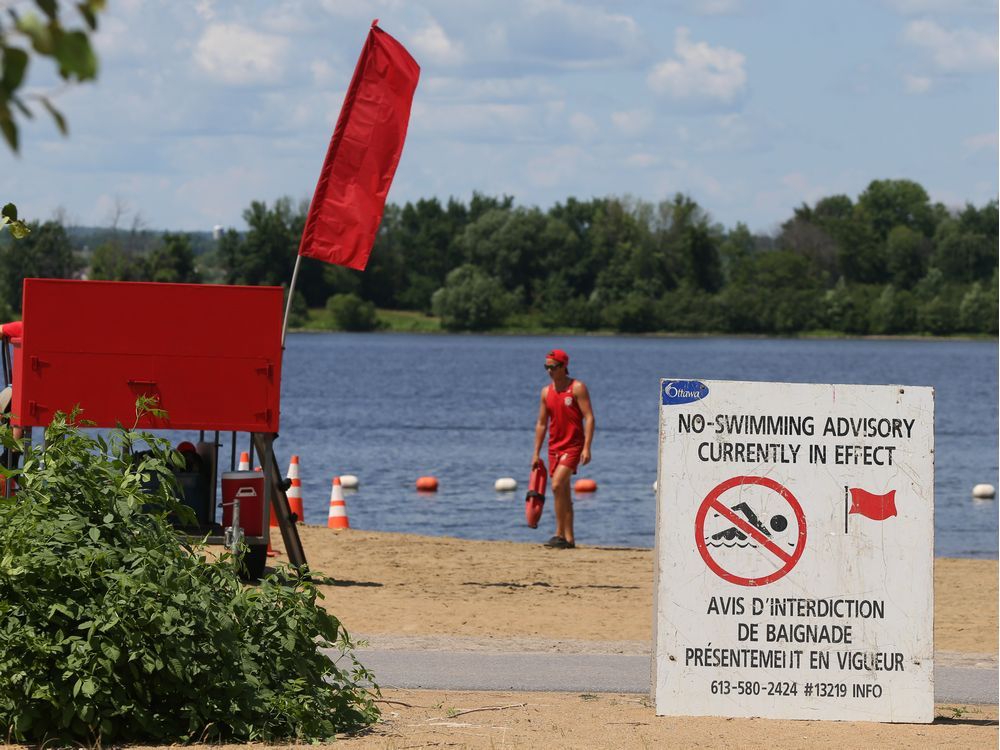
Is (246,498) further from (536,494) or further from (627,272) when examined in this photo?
(627,272)

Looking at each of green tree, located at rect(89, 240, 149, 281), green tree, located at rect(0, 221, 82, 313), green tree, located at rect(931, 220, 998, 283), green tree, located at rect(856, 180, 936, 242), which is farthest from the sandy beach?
green tree, located at rect(856, 180, 936, 242)

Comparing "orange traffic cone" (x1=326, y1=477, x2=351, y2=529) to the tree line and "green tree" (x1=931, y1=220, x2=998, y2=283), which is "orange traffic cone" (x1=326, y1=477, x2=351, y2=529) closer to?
the tree line

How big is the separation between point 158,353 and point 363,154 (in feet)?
7.92

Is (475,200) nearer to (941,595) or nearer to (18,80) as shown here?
(941,595)

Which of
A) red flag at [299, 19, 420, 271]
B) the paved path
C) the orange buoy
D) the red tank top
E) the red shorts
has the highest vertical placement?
red flag at [299, 19, 420, 271]

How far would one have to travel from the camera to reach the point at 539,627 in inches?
426

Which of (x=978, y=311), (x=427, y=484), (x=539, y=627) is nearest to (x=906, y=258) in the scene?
(x=978, y=311)

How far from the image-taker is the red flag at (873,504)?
7215mm

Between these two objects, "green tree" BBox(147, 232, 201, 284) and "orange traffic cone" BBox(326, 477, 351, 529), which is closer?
"orange traffic cone" BBox(326, 477, 351, 529)

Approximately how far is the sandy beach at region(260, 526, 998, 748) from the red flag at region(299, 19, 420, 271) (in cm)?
271

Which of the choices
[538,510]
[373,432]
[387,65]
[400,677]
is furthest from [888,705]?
[373,432]

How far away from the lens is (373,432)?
1806 inches

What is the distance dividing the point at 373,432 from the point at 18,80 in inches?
1712

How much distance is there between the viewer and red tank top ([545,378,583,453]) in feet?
48.2
